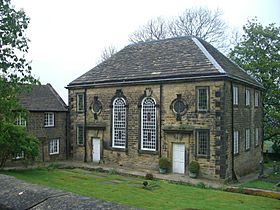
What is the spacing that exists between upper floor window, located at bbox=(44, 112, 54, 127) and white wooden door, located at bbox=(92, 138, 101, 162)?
452 cm

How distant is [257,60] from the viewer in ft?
109

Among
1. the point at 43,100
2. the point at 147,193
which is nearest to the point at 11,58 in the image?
the point at 147,193

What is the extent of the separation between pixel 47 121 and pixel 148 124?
10439mm

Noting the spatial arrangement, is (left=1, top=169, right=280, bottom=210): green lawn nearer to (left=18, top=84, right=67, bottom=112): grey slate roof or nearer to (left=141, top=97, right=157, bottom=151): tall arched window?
(left=141, top=97, right=157, bottom=151): tall arched window

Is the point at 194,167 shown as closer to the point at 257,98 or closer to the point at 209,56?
the point at 209,56

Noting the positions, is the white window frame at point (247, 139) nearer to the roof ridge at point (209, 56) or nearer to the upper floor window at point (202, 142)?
the upper floor window at point (202, 142)

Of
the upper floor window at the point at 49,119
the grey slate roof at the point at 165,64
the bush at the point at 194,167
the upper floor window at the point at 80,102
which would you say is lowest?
the bush at the point at 194,167

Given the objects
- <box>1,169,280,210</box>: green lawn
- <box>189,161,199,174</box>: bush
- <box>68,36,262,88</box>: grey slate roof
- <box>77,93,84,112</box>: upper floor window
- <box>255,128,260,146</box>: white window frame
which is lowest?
<box>1,169,280,210</box>: green lawn

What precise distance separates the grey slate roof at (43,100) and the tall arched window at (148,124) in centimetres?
959

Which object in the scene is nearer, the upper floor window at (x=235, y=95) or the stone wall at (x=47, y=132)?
the upper floor window at (x=235, y=95)

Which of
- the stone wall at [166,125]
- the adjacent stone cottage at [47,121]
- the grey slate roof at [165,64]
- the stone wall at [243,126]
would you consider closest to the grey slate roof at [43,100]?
the adjacent stone cottage at [47,121]

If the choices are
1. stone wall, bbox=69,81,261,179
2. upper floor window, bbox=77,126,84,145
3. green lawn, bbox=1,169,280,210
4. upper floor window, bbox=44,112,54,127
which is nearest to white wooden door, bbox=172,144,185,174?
stone wall, bbox=69,81,261,179

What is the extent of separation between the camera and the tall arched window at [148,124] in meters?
25.2

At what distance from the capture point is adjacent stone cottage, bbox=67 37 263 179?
73.3 feet
